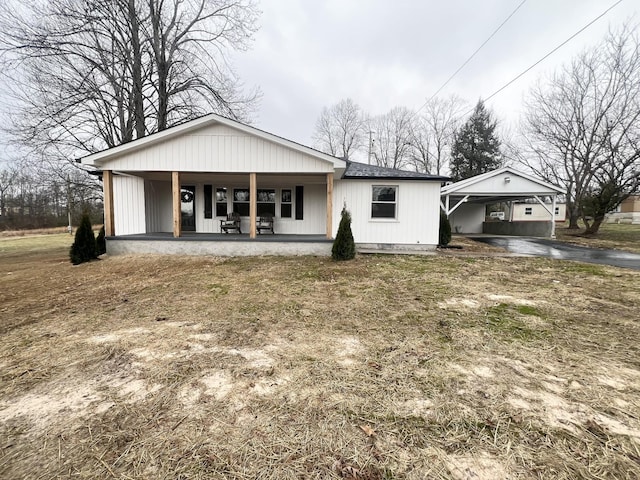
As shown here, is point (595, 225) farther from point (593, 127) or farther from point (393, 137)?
point (393, 137)

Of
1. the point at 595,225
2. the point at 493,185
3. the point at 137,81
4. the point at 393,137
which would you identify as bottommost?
the point at 595,225

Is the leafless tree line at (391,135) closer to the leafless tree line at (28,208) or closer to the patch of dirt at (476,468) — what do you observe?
the leafless tree line at (28,208)

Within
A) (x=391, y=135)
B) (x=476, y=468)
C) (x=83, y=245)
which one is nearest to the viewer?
(x=476, y=468)

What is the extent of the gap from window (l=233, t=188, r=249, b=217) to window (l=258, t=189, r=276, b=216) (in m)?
0.52

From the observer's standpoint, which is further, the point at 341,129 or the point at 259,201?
the point at 341,129

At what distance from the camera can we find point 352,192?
10023 millimetres

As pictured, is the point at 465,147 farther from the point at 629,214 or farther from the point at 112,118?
the point at 112,118

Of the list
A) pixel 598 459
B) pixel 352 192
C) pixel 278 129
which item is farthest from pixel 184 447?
pixel 278 129

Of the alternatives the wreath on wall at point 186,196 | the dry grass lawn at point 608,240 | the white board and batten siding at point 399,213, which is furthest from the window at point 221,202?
the dry grass lawn at point 608,240

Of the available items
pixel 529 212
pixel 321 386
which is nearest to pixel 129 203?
pixel 321 386

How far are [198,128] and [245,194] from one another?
339 cm

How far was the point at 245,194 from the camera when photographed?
11.7 meters

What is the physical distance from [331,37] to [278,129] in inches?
483

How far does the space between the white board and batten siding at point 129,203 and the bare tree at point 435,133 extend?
29426mm
